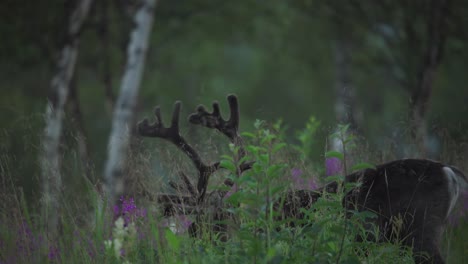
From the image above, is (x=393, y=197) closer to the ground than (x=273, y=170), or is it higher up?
closer to the ground

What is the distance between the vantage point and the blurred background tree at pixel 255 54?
12.0 meters

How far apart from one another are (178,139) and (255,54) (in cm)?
2166

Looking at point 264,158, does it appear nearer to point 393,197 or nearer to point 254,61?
point 393,197

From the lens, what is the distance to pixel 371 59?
672 inches

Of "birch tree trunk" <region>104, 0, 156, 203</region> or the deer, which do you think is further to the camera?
"birch tree trunk" <region>104, 0, 156, 203</region>

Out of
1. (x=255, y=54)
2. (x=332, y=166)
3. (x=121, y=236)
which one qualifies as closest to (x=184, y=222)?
(x=121, y=236)

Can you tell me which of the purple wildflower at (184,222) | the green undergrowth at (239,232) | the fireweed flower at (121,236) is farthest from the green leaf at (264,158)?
the purple wildflower at (184,222)

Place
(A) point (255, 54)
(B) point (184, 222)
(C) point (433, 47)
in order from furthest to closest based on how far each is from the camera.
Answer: (A) point (255, 54), (C) point (433, 47), (B) point (184, 222)

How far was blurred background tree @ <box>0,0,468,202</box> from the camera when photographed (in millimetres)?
12031

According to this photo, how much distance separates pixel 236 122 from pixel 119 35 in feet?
39.8

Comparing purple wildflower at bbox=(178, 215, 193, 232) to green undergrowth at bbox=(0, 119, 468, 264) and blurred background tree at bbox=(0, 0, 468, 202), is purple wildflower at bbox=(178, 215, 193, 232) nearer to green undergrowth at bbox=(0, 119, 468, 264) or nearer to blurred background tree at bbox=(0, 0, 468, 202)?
green undergrowth at bbox=(0, 119, 468, 264)

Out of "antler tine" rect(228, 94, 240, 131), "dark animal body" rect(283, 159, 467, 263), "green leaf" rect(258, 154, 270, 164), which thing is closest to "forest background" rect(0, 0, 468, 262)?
"antler tine" rect(228, 94, 240, 131)

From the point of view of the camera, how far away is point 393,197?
176 inches

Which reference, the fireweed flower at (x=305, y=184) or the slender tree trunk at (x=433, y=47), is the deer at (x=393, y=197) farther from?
the slender tree trunk at (x=433, y=47)
